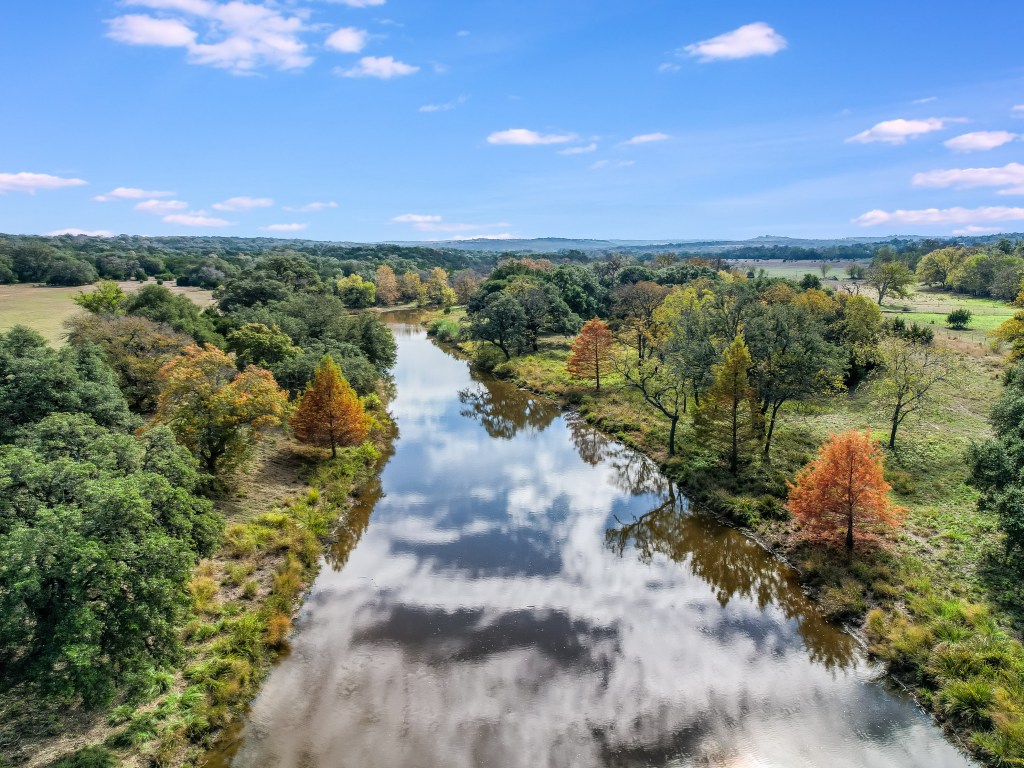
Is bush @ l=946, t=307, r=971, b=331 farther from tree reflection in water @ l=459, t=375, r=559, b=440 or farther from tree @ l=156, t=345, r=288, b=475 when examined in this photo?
tree @ l=156, t=345, r=288, b=475

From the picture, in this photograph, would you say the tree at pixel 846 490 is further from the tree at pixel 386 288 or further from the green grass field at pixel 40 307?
A: the tree at pixel 386 288

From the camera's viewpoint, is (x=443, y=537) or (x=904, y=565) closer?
(x=904, y=565)

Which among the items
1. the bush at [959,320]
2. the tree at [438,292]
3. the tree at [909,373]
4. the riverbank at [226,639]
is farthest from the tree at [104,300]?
the bush at [959,320]

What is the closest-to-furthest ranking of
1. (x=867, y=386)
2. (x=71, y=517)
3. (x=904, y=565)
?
1. (x=71, y=517)
2. (x=904, y=565)
3. (x=867, y=386)

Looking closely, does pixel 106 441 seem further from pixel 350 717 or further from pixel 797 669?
pixel 797 669

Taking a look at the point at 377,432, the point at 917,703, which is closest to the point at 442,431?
the point at 377,432

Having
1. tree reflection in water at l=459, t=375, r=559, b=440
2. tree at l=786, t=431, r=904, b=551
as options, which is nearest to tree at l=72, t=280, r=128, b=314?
tree reflection in water at l=459, t=375, r=559, b=440
